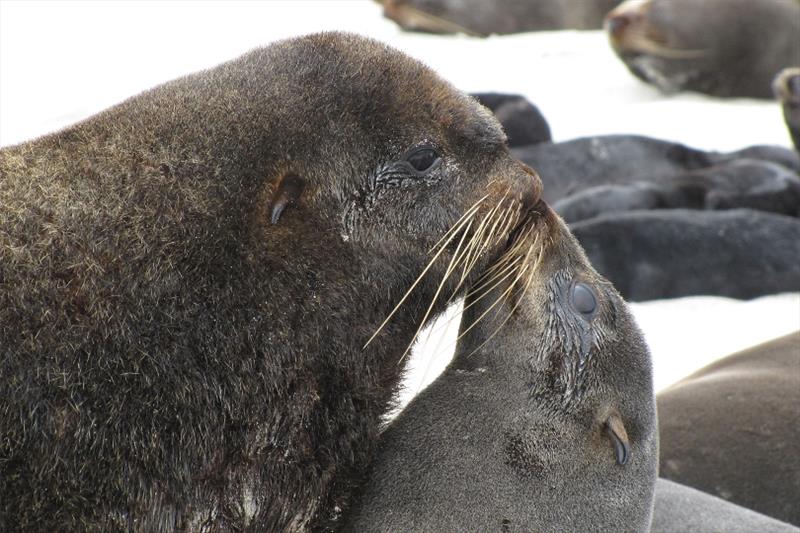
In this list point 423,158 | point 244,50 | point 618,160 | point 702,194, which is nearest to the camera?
point 423,158

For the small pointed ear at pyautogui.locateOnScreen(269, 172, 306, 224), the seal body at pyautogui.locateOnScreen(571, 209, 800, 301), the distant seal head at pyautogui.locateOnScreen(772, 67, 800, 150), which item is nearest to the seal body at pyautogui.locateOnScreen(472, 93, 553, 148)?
the distant seal head at pyautogui.locateOnScreen(772, 67, 800, 150)

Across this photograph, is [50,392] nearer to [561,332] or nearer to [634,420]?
[561,332]

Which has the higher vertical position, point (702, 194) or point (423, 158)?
point (423, 158)

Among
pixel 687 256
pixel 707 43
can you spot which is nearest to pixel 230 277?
pixel 687 256

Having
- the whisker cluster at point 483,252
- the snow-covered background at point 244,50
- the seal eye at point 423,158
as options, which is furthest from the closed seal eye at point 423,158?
the snow-covered background at point 244,50

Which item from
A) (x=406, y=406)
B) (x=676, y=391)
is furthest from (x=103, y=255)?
(x=676, y=391)

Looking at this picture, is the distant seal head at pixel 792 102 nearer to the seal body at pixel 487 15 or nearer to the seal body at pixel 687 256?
the seal body at pixel 687 256

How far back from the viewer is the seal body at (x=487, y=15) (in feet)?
52.0

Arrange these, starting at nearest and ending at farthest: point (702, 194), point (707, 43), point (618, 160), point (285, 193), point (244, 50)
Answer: point (285, 193), point (702, 194), point (618, 160), point (244, 50), point (707, 43)

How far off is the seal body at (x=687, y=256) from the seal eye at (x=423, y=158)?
16.1 feet

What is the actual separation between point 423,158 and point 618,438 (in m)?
1.03

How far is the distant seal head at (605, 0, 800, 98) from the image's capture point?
44.6 feet

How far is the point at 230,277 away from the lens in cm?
301

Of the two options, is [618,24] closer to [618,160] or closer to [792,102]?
[792,102]
